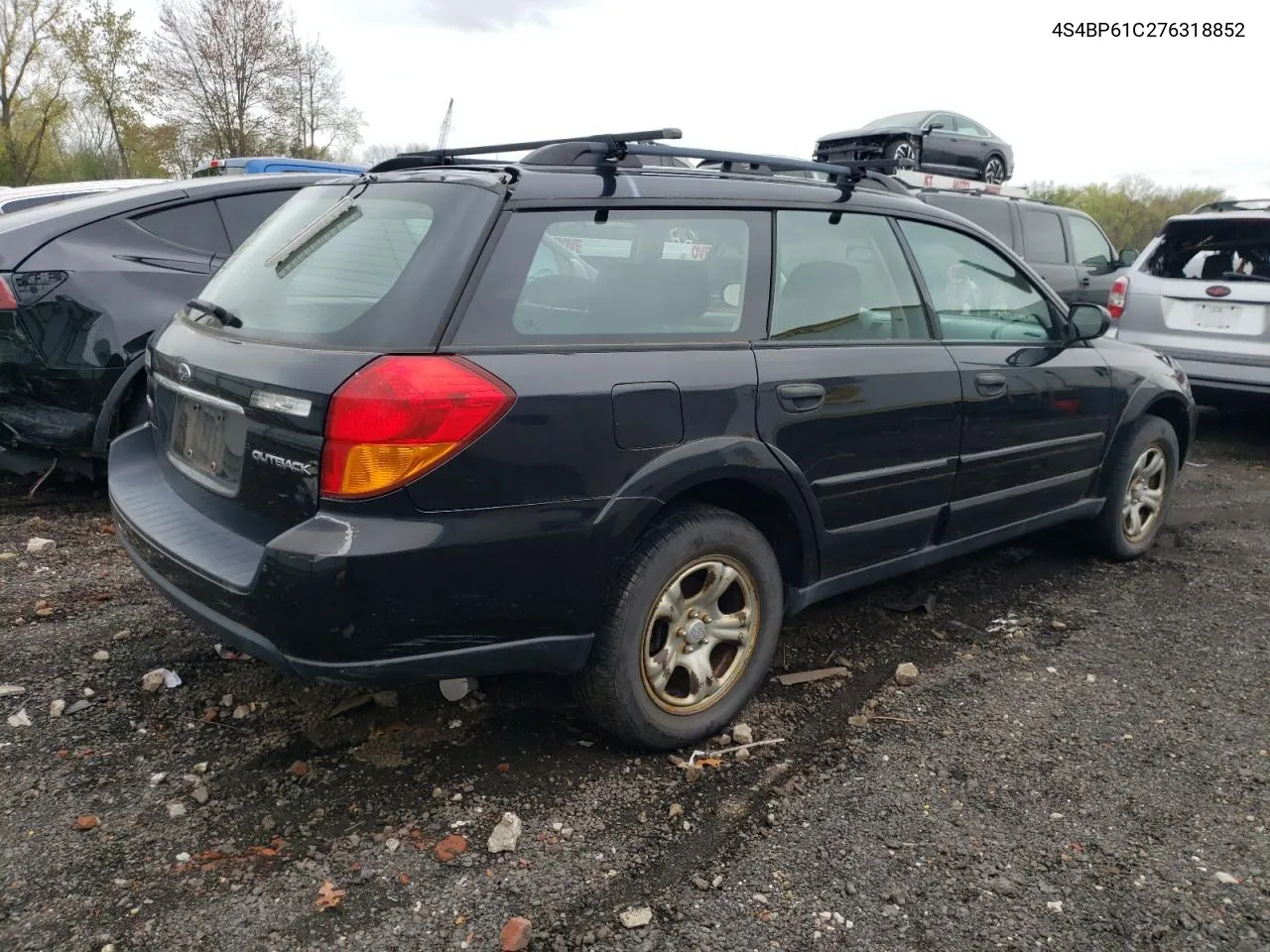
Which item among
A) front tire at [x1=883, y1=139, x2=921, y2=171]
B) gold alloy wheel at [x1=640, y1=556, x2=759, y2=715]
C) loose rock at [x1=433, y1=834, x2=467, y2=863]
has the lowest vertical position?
loose rock at [x1=433, y1=834, x2=467, y2=863]

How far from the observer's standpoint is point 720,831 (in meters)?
2.60

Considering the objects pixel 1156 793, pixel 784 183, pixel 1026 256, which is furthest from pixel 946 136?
pixel 1156 793

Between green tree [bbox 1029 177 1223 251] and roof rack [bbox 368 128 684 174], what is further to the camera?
green tree [bbox 1029 177 1223 251]

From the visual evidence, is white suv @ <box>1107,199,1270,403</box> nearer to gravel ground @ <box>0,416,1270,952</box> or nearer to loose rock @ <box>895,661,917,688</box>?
gravel ground @ <box>0,416,1270,952</box>

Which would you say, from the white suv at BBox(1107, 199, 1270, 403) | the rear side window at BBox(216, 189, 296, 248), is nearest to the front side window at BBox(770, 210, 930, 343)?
the rear side window at BBox(216, 189, 296, 248)

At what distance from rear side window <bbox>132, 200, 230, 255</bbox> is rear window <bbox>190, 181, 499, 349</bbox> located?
6.85 ft

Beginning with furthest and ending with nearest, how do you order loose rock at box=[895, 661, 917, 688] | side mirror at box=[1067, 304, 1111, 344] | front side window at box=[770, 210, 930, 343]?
side mirror at box=[1067, 304, 1111, 344] → loose rock at box=[895, 661, 917, 688] → front side window at box=[770, 210, 930, 343]

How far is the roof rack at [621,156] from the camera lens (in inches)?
112

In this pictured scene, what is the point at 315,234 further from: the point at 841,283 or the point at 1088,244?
the point at 1088,244

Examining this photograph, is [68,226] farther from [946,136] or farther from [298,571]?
[946,136]

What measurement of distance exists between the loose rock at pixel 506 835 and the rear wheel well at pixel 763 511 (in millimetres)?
911

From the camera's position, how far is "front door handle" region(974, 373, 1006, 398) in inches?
144

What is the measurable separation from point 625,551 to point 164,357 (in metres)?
1.59

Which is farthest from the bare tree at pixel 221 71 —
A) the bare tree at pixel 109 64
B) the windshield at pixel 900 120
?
the windshield at pixel 900 120
